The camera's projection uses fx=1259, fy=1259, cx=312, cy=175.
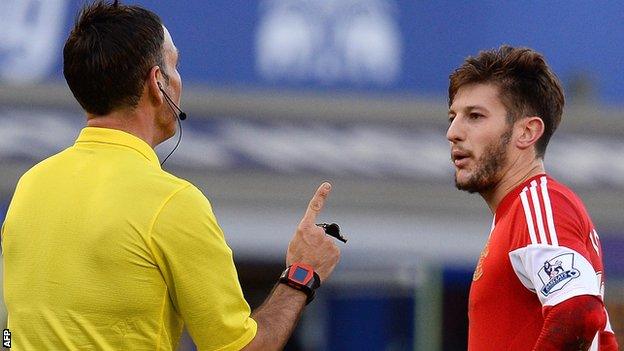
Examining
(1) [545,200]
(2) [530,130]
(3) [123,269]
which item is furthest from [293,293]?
(2) [530,130]

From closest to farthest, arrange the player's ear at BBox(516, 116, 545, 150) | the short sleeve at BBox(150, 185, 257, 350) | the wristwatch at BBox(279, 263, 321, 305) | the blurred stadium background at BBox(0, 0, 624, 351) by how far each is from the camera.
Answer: the short sleeve at BBox(150, 185, 257, 350) < the wristwatch at BBox(279, 263, 321, 305) < the player's ear at BBox(516, 116, 545, 150) < the blurred stadium background at BBox(0, 0, 624, 351)

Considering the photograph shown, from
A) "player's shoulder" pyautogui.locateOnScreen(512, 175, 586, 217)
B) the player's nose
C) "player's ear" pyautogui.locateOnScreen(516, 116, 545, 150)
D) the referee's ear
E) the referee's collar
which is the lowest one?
the referee's collar

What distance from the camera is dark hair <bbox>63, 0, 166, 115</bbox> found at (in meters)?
3.10

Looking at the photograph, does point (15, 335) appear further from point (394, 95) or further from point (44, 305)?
point (394, 95)

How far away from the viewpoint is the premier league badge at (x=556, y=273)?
3.37 m

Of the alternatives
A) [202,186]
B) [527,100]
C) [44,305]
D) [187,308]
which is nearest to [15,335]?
[44,305]

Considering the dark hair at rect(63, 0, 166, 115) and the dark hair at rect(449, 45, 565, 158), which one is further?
the dark hair at rect(449, 45, 565, 158)

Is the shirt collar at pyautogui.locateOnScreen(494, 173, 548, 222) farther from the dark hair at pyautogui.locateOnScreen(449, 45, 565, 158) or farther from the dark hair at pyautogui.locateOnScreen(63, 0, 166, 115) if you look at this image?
the dark hair at pyautogui.locateOnScreen(63, 0, 166, 115)

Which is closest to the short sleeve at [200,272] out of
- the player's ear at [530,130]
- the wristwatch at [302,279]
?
the wristwatch at [302,279]

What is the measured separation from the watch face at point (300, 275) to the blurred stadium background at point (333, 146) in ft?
22.7

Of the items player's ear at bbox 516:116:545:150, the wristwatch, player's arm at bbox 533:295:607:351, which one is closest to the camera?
the wristwatch

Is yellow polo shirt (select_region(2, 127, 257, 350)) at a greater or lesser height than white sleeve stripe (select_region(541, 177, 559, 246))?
lesser

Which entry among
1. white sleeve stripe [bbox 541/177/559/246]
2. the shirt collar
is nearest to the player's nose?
the shirt collar

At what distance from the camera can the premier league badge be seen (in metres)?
3.37
